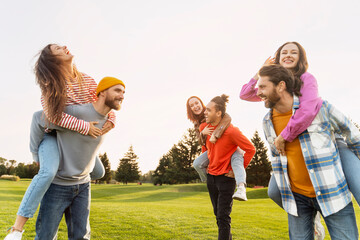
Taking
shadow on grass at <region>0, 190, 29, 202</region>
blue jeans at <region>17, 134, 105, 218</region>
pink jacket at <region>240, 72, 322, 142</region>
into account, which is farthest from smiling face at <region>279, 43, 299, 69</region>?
shadow on grass at <region>0, 190, 29, 202</region>

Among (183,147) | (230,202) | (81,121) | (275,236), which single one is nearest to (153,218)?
(275,236)

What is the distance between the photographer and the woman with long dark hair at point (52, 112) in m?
2.89

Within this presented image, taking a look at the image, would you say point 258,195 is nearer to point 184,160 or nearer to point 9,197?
point 9,197

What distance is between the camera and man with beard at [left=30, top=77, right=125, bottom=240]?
3.09m

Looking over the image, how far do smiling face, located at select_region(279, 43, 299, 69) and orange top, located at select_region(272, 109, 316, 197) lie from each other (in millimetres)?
554

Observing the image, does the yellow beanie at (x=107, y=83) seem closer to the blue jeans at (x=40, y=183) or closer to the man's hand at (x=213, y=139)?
the blue jeans at (x=40, y=183)

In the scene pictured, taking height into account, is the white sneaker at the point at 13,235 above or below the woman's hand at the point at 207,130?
below

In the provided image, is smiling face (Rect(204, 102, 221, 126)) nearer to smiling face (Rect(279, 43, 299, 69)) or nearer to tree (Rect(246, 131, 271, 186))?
smiling face (Rect(279, 43, 299, 69))

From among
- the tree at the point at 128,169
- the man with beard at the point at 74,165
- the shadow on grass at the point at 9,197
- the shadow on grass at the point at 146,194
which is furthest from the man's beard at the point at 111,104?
the tree at the point at 128,169

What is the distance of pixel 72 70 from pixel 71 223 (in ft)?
6.26

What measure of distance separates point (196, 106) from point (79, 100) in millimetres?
2208

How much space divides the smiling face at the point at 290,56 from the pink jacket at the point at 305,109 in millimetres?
201

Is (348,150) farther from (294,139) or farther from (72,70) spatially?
(72,70)

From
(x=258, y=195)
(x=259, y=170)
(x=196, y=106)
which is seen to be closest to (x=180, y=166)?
(x=259, y=170)
